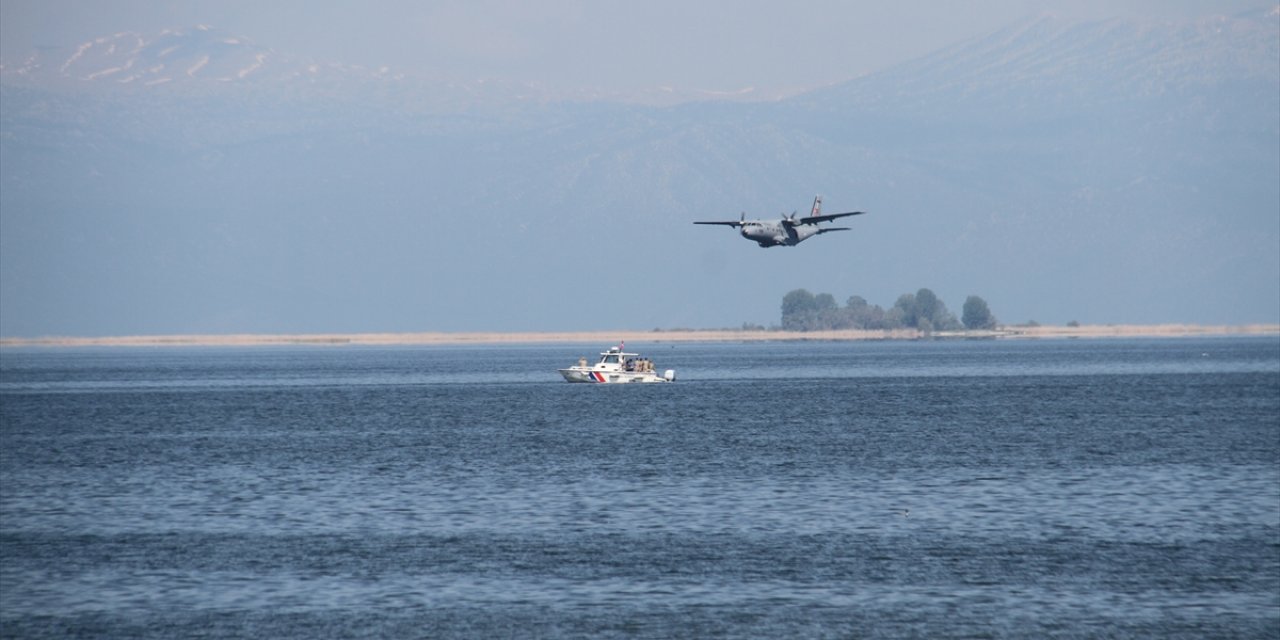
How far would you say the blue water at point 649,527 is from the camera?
35188 mm

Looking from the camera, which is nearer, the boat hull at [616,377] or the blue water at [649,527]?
the blue water at [649,527]

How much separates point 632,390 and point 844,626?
107922mm

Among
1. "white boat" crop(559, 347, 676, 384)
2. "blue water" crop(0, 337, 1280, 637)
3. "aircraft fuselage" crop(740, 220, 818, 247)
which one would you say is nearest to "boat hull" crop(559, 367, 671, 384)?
"white boat" crop(559, 347, 676, 384)

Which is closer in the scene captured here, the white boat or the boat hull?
the boat hull

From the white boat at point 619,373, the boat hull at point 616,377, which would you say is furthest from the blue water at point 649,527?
the white boat at point 619,373

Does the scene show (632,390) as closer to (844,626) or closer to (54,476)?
(54,476)

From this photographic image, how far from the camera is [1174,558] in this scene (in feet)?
134

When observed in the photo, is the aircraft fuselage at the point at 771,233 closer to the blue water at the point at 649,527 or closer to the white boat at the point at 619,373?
the white boat at the point at 619,373

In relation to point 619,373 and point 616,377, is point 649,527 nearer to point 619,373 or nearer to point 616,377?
point 616,377

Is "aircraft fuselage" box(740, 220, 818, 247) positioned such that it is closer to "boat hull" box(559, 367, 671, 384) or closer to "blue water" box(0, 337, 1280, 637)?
"boat hull" box(559, 367, 671, 384)

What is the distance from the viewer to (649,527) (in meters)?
47.7

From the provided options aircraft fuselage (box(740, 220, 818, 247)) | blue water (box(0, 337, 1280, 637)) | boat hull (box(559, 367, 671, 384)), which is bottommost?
blue water (box(0, 337, 1280, 637))

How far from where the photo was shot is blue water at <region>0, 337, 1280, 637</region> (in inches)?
1385

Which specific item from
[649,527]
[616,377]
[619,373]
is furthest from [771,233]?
[649,527]
